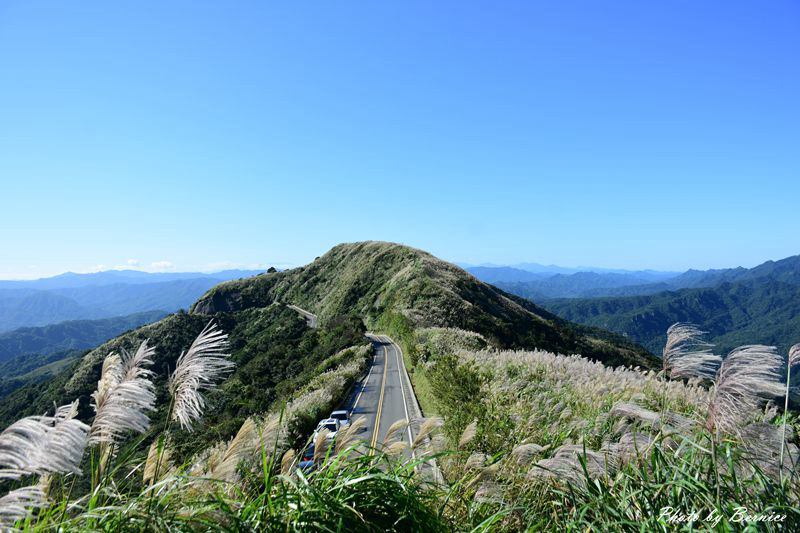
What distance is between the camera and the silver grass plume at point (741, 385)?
103 inches

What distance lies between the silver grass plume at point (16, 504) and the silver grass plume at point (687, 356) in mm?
4326

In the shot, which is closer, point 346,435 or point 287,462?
point 287,462

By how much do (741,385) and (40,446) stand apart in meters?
4.23

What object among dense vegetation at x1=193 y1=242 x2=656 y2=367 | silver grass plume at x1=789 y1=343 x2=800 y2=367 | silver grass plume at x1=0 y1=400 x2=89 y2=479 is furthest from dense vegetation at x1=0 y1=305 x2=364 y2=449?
silver grass plume at x1=789 y1=343 x2=800 y2=367

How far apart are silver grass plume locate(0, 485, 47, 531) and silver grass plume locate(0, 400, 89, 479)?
0.29 feet

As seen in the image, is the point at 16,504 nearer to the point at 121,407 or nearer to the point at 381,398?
the point at 121,407

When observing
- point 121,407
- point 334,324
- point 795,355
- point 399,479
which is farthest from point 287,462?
point 334,324

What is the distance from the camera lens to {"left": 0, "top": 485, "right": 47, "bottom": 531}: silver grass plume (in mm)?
1965

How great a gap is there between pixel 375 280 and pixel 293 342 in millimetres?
25044

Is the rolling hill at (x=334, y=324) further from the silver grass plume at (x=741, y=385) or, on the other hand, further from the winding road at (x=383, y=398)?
the silver grass plume at (x=741, y=385)

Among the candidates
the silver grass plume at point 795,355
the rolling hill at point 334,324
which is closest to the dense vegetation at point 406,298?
the rolling hill at point 334,324

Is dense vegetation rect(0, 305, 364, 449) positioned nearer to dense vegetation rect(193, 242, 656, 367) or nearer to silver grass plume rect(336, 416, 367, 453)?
dense vegetation rect(193, 242, 656, 367)

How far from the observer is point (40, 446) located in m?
2.10

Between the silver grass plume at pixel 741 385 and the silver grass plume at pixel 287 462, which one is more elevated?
the silver grass plume at pixel 741 385
